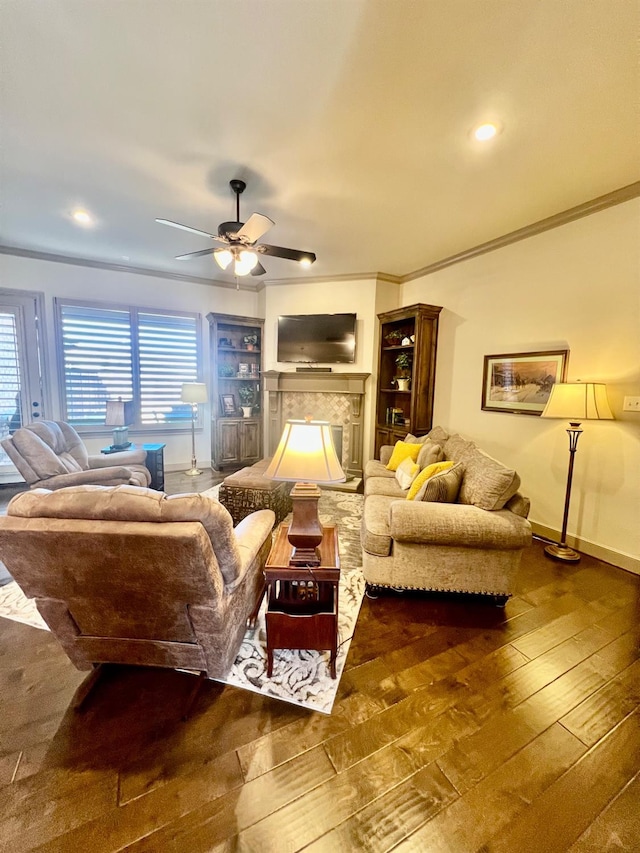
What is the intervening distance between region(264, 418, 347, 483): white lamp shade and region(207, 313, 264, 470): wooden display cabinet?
3.78m

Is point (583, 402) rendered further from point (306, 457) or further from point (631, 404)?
point (306, 457)

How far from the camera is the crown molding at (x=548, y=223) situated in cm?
262

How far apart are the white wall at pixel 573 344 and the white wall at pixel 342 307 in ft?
3.98

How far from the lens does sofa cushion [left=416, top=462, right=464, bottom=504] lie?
2.32 m

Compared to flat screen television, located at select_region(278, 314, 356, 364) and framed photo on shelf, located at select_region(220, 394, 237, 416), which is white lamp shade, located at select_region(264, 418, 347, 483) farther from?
framed photo on shelf, located at select_region(220, 394, 237, 416)

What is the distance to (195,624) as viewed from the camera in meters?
1.38

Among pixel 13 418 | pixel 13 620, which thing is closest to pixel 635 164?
pixel 13 620

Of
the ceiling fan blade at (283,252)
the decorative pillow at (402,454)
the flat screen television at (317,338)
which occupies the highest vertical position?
the ceiling fan blade at (283,252)

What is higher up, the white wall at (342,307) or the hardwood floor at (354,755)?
the white wall at (342,307)

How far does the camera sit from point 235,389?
555 cm

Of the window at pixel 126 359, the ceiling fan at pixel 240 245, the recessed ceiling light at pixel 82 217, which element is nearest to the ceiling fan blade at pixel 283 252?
the ceiling fan at pixel 240 245

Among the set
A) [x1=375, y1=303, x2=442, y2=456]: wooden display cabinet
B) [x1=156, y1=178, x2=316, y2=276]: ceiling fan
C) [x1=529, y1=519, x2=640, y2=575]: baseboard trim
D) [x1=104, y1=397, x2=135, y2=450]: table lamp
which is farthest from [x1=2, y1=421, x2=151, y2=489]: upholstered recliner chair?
[x1=529, y1=519, x2=640, y2=575]: baseboard trim

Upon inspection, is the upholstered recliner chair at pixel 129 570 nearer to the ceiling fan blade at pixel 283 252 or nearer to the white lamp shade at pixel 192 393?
the ceiling fan blade at pixel 283 252

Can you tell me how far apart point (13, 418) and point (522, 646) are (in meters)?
5.82
